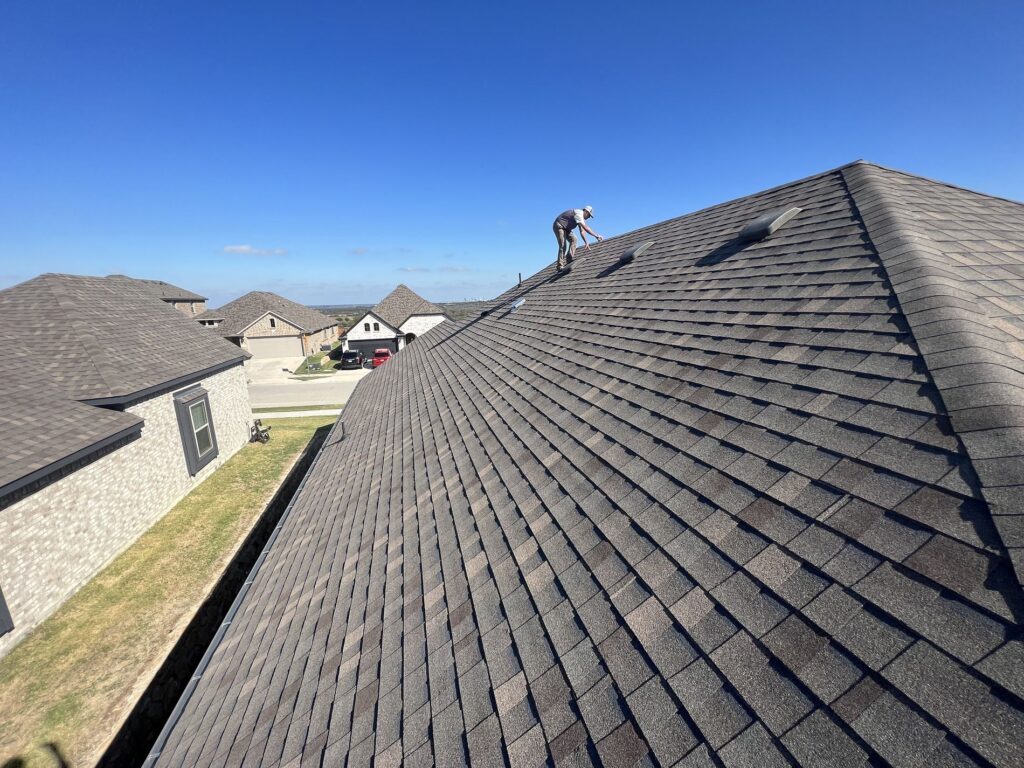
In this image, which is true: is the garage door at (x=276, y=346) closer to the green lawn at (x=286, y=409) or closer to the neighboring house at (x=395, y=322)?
the neighboring house at (x=395, y=322)

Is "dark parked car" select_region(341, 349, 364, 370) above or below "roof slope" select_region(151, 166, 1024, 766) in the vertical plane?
below

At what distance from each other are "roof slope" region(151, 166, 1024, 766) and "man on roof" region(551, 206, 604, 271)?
6395mm

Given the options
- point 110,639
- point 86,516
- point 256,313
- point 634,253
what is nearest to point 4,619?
point 110,639

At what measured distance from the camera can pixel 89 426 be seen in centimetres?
1014

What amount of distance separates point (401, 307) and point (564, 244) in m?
39.1

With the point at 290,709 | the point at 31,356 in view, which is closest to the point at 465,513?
the point at 290,709

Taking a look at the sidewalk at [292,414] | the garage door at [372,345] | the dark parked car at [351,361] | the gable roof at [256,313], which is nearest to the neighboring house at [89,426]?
the sidewalk at [292,414]

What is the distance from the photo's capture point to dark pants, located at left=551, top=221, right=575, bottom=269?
12180mm

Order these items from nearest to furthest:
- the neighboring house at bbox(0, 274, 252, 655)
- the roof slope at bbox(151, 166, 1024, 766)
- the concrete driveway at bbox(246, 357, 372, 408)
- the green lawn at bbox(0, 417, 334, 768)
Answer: the roof slope at bbox(151, 166, 1024, 766)
the green lawn at bbox(0, 417, 334, 768)
the neighboring house at bbox(0, 274, 252, 655)
the concrete driveway at bbox(246, 357, 372, 408)

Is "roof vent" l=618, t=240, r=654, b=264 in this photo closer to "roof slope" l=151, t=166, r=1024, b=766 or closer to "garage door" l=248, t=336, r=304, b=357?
"roof slope" l=151, t=166, r=1024, b=766

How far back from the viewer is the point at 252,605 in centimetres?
511

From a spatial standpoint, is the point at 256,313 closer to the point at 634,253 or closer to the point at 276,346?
the point at 276,346

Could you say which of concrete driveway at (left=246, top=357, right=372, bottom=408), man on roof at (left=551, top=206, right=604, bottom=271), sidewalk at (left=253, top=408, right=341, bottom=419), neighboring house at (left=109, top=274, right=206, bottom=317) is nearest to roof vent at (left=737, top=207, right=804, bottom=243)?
man on roof at (left=551, top=206, right=604, bottom=271)

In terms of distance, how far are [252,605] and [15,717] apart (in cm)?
526
